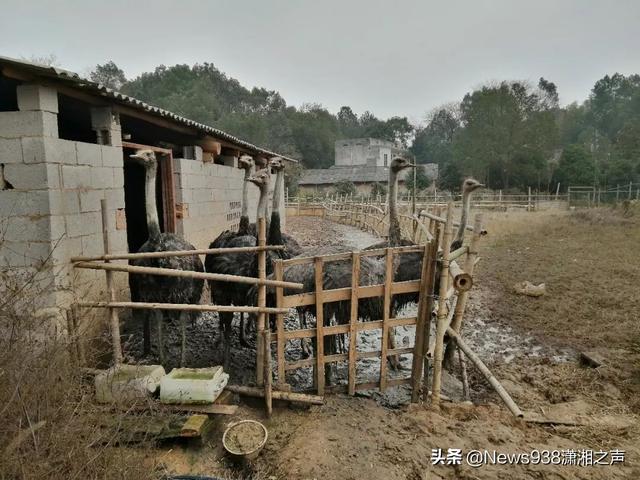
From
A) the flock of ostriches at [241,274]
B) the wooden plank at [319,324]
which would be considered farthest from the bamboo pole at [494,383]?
the wooden plank at [319,324]

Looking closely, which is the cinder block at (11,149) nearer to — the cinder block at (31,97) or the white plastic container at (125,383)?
the cinder block at (31,97)

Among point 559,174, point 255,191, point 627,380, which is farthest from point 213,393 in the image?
point 559,174

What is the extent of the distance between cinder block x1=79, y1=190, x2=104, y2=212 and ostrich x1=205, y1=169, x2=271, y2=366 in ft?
4.68

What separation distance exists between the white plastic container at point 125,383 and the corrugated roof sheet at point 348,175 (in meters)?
31.6

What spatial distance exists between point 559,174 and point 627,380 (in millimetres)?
29943

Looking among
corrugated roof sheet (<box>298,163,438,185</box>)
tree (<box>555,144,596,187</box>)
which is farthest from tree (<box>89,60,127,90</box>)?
tree (<box>555,144,596,187</box>)

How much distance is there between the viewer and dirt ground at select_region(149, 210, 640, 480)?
3.38 metres

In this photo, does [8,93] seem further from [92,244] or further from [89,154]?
[92,244]

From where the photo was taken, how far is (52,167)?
168 inches

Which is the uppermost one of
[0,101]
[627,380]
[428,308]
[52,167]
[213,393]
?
[0,101]

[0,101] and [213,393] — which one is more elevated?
[0,101]

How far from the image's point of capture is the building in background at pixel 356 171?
35.5m

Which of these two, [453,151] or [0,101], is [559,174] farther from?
[0,101]

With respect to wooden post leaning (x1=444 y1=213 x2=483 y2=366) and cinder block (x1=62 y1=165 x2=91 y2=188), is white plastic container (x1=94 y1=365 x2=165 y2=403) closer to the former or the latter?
cinder block (x1=62 y1=165 x2=91 y2=188)
